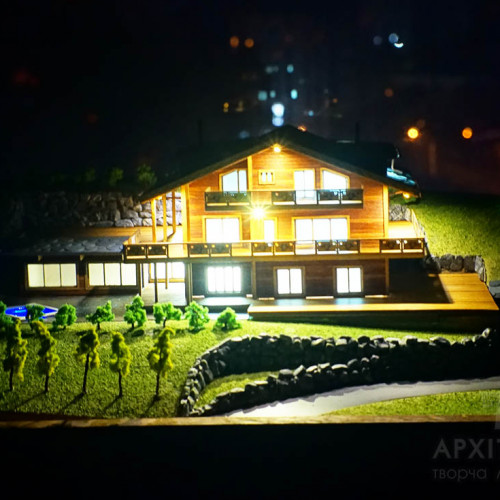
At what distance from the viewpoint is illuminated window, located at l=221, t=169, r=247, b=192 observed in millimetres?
29031

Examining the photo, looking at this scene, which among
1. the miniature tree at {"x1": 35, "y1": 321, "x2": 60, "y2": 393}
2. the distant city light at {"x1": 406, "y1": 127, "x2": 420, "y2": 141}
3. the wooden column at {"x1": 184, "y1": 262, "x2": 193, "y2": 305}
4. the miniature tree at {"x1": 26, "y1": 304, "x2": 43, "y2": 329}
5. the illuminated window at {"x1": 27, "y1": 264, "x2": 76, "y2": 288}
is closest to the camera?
the miniature tree at {"x1": 35, "y1": 321, "x2": 60, "y2": 393}

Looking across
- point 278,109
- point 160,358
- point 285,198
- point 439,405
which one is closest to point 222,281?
point 285,198

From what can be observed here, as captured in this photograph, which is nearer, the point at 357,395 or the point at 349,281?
the point at 357,395

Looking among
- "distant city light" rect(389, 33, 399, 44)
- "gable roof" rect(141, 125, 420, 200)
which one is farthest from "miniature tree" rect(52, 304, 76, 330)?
"distant city light" rect(389, 33, 399, 44)

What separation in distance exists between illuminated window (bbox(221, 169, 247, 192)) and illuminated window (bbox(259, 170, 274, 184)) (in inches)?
→ 26.2

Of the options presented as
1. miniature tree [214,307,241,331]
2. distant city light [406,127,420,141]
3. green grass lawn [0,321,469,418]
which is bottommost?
green grass lawn [0,321,469,418]

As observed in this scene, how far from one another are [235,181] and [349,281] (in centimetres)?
628

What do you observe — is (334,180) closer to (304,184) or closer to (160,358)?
(304,184)

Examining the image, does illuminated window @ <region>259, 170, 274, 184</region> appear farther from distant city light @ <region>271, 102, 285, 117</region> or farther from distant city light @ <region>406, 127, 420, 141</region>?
distant city light @ <region>271, 102, 285, 117</region>

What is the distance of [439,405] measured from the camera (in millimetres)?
20969

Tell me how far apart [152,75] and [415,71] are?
59.2 ft

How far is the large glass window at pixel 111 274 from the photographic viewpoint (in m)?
31.0

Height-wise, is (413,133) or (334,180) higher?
(413,133)

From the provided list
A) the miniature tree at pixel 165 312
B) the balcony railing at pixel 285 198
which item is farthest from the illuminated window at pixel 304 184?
the miniature tree at pixel 165 312
